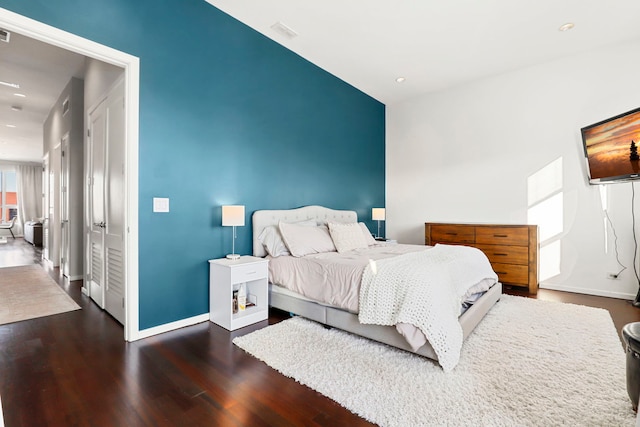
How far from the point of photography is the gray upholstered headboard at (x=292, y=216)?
3476mm

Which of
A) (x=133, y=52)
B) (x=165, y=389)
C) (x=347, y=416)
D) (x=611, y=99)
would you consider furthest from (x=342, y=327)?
(x=611, y=99)

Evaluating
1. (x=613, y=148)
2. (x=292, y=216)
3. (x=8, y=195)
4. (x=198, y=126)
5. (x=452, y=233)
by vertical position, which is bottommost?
(x=452, y=233)

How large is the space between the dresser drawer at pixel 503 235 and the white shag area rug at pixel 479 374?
1388 millimetres

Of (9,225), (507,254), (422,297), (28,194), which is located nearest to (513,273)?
(507,254)

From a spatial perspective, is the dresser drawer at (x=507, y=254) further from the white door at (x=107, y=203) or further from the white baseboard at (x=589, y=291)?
the white door at (x=107, y=203)

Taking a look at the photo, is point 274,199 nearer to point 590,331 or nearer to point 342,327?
point 342,327

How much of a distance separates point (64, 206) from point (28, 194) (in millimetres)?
9256

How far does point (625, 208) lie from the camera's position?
3.80m

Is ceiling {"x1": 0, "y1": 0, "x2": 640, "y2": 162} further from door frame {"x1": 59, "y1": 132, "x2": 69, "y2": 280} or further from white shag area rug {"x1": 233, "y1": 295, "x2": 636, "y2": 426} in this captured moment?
white shag area rug {"x1": 233, "y1": 295, "x2": 636, "y2": 426}

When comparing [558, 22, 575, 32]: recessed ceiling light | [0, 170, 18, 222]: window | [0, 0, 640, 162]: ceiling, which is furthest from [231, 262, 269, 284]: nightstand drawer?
[0, 170, 18, 222]: window

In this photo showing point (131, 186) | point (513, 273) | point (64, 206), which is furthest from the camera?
point (64, 206)

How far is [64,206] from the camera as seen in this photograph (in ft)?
16.5

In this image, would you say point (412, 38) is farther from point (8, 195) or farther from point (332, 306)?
point (8, 195)

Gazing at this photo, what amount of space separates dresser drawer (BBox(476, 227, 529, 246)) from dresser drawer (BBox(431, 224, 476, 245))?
0.11 metres
